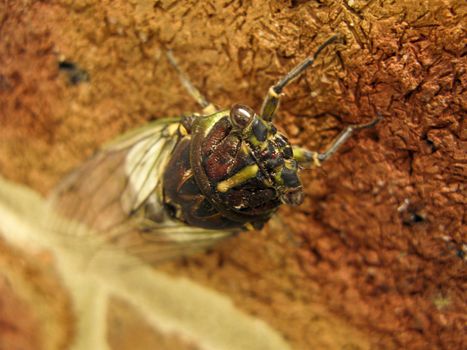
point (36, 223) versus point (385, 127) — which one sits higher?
point (36, 223)

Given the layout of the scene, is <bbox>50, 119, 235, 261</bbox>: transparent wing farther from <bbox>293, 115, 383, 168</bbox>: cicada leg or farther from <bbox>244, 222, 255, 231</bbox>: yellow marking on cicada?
<bbox>293, 115, 383, 168</bbox>: cicada leg

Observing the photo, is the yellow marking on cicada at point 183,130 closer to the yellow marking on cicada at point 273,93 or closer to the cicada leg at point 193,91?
the cicada leg at point 193,91

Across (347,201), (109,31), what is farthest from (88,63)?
(347,201)

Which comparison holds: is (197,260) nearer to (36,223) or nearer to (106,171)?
(106,171)

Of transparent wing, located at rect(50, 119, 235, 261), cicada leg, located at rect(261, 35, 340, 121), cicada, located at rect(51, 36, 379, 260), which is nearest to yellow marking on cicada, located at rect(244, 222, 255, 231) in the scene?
cicada, located at rect(51, 36, 379, 260)

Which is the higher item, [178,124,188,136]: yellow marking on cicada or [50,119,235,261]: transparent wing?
[178,124,188,136]: yellow marking on cicada

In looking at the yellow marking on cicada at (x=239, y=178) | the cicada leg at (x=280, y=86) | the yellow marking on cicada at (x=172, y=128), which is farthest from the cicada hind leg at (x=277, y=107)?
the yellow marking on cicada at (x=172, y=128)

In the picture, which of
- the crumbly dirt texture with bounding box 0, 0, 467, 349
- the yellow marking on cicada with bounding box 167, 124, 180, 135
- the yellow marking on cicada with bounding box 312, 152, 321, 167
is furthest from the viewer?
the yellow marking on cicada with bounding box 167, 124, 180, 135
